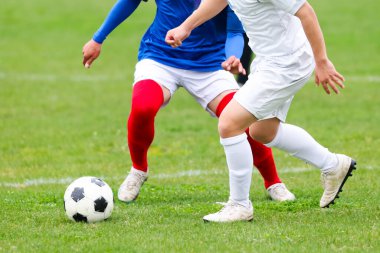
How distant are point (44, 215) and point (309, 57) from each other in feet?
7.30

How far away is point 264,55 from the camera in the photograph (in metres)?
6.30

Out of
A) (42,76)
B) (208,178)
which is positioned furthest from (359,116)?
(42,76)

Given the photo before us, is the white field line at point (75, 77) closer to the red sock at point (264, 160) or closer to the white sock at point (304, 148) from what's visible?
the red sock at point (264, 160)

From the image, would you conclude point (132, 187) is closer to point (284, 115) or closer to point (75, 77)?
point (284, 115)

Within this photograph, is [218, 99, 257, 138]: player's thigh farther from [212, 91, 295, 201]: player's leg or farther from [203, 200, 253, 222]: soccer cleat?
[212, 91, 295, 201]: player's leg

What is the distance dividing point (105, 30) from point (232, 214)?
2.03 m

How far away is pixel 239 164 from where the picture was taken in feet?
21.0

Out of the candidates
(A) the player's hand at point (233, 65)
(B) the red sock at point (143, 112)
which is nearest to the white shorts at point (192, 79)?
(B) the red sock at point (143, 112)

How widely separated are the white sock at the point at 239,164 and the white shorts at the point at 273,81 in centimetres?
22

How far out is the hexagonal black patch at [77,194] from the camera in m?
6.53

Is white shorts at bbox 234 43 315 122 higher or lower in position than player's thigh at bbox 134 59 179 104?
higher

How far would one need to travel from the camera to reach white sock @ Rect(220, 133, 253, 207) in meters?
6.36

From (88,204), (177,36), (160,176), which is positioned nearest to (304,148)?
(177,36)

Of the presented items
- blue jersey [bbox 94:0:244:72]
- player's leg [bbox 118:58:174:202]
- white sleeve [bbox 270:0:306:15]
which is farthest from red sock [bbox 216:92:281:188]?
white sleeve [bbox 270:0:306:15]
